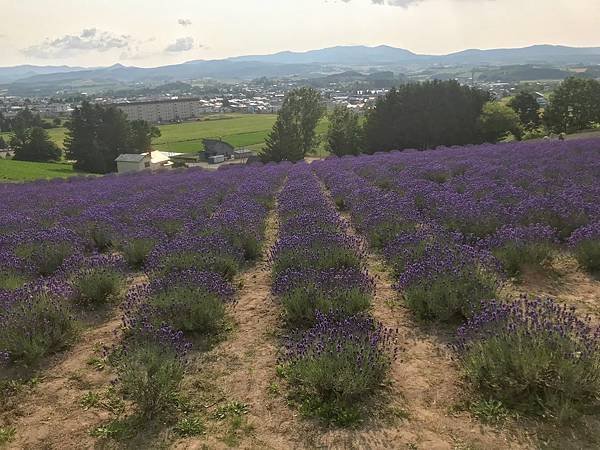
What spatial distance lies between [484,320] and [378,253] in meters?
3.84

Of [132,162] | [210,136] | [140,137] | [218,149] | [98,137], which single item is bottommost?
[210,136]

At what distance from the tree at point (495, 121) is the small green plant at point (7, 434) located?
130 ft

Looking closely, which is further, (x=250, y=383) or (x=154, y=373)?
(x=250, y=383)

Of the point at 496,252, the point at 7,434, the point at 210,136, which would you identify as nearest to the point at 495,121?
the point at 496,252

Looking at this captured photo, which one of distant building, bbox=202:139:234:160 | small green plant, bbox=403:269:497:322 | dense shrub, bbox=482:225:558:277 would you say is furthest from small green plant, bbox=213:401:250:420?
distant building, bbox=202:139:234:160

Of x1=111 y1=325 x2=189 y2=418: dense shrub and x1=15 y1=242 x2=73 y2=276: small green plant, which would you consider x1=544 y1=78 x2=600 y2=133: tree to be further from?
x1=111 y1=325 x2=189 y2=418: dense shrub

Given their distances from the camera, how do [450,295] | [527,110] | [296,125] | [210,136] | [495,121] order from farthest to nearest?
[210,136], [527,110], [296,125], [495,121], [450,295]

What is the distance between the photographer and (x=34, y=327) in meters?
4.94

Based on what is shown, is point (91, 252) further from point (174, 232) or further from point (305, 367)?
point (305, 367)

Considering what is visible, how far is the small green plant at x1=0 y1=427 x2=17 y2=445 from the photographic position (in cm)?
380

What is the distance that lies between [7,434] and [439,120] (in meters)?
39.5

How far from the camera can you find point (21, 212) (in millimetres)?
12180

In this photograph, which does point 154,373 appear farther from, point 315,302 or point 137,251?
point 137,251

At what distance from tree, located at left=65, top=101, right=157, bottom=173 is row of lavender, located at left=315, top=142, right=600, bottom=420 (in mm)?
48642
